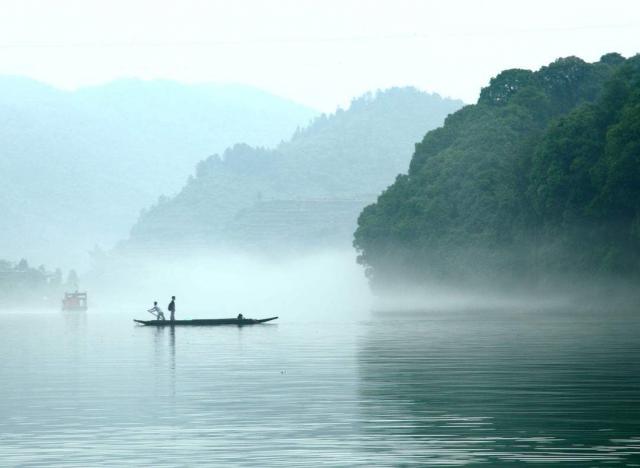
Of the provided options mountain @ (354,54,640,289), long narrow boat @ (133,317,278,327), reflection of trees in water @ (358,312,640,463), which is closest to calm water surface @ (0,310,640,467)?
reflection of trees in water @ (358,312,640,463)

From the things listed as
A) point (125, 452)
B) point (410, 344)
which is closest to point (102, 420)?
point (125, 452)

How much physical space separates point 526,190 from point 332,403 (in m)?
92.7

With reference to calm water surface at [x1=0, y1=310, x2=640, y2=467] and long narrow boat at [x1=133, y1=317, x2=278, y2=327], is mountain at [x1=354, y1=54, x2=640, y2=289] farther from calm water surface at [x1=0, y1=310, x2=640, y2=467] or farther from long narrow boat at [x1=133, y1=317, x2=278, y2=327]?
calm water surface at [x1=0, y1=310, x2=640, y2=467]

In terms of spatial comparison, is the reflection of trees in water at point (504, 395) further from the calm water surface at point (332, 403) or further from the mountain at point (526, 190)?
the mountain at point (526, 190)

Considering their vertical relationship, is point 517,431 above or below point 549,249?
below

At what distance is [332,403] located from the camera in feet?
132

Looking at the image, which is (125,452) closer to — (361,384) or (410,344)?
(361,384)

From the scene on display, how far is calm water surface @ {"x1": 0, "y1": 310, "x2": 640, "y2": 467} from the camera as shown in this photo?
3061 centimetres

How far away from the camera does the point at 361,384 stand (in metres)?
46.5

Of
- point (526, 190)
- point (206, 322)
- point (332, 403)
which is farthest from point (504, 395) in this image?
point (526, 190)

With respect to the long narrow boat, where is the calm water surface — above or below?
below

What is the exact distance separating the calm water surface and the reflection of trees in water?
7cm

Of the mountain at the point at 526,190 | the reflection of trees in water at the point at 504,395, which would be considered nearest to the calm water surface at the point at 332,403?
the reflection of trees in water at the point at 504,395

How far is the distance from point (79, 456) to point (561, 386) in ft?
57.4
